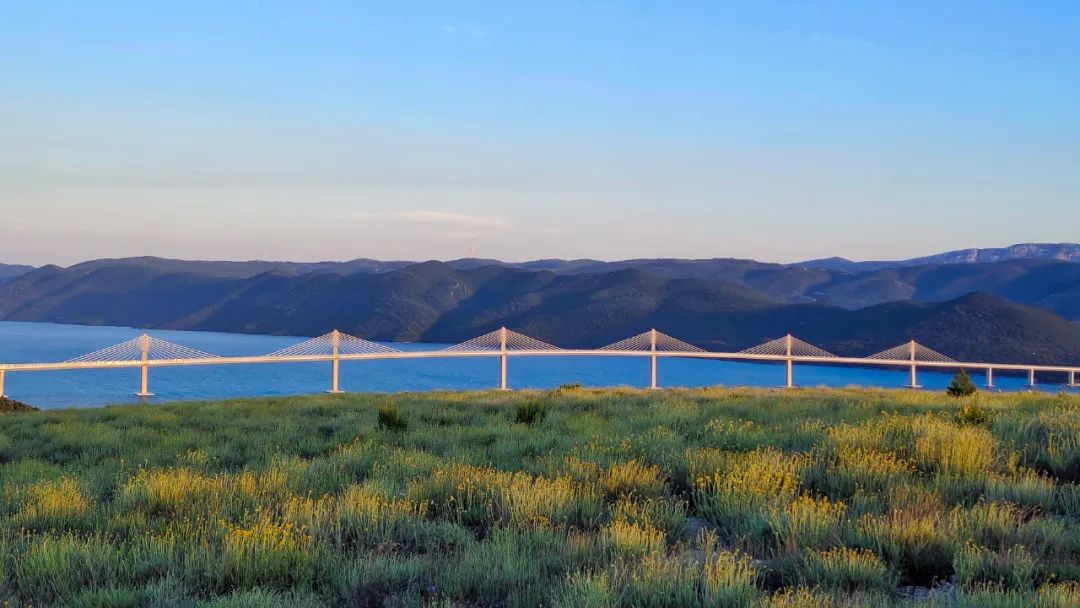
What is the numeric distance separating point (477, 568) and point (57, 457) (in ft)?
29.1

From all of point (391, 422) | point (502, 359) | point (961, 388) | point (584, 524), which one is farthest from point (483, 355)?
point (584, 524)

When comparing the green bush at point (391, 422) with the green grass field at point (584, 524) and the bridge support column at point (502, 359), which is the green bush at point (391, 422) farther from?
the bridge support column at point (502, 359)

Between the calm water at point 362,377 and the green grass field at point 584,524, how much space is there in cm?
9478

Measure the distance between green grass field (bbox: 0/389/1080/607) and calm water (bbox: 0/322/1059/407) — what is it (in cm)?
9478

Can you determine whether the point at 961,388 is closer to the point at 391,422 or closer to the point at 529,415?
the point at 529,415

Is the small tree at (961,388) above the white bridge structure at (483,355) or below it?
above

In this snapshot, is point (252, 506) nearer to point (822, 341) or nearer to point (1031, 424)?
point (1031, 424)

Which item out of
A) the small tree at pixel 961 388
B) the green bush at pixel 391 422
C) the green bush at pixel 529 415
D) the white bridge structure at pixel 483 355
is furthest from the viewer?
the white bridge structure at pixel 483 355

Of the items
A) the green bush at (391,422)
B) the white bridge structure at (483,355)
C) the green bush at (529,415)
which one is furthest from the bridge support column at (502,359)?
the green bush at (391,422)

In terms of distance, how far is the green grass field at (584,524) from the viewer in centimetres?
460

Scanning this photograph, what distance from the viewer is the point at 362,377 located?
A: 5595 inches

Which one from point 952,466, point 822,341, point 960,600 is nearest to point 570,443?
point 952,466

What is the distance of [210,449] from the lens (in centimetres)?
1102

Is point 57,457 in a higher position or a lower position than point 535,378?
higher
